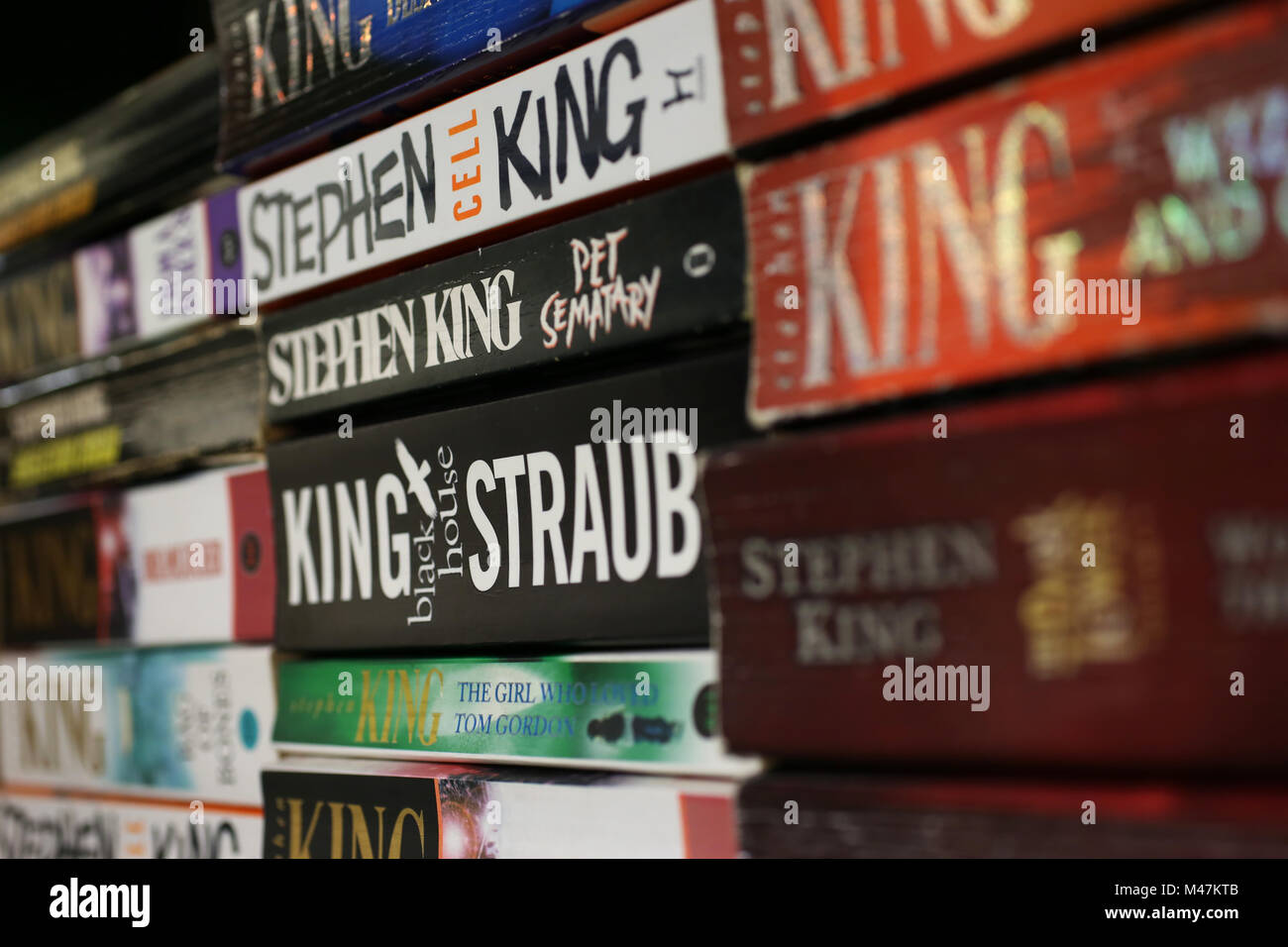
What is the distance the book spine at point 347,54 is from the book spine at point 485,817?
64cm

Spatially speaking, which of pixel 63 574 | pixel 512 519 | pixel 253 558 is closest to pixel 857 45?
pixel 512 519

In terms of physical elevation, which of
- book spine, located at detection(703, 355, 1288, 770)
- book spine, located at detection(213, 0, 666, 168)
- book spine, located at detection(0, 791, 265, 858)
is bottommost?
book spine, located at detection(0, 791, 265, 858)

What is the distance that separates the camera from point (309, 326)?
1.13 meters

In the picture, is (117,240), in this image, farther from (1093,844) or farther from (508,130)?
(1093,844)

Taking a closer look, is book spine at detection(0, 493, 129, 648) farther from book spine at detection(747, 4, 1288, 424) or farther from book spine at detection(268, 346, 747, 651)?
book spine at detection(747, 4, 1288, 424)

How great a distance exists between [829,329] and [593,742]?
388 millimetres

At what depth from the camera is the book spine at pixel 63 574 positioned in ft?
4.51

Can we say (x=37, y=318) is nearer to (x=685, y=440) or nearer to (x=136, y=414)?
(x=136, y=414)

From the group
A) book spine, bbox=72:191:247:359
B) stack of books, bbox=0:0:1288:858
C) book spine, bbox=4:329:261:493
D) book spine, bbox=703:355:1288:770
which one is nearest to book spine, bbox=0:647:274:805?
stack of books, bbox=0:0:1288:858

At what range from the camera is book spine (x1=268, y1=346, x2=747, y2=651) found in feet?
2.74

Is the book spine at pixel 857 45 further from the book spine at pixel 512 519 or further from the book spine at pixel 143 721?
the book spine at pixel 143 721

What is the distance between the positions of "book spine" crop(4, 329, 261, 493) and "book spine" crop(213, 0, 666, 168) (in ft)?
0.77

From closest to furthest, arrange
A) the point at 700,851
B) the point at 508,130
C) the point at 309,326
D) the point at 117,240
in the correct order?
the point at 700,851
the point at 508,130
the point at 309,326
the point at 117,240
